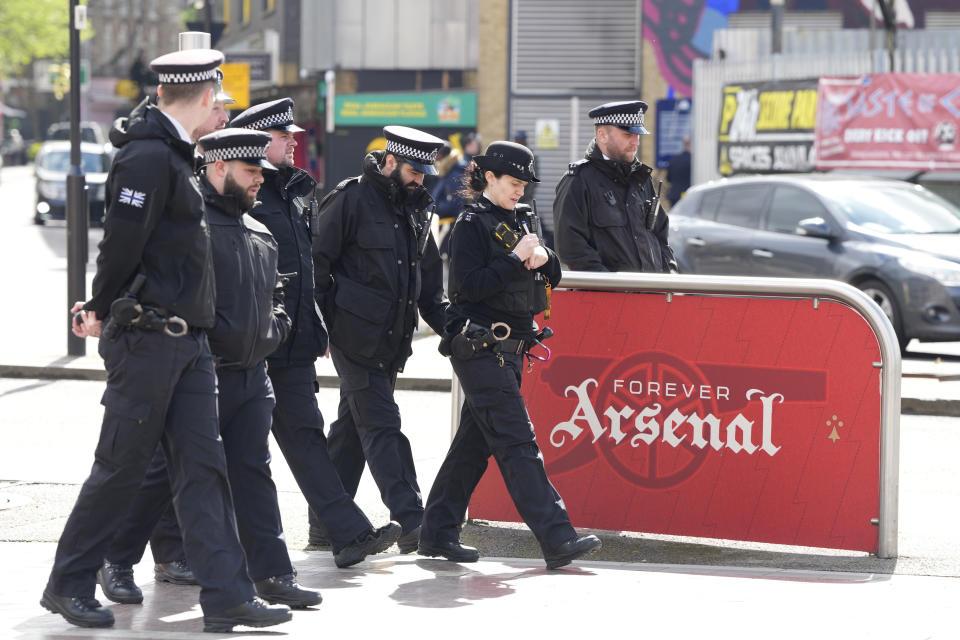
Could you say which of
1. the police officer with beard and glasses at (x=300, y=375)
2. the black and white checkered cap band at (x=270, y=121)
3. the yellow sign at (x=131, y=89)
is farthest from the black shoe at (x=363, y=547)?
the yellow sign at (x=131, y=89)

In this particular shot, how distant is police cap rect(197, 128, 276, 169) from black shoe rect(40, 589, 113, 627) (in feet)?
5.07

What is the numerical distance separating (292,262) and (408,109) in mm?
26582

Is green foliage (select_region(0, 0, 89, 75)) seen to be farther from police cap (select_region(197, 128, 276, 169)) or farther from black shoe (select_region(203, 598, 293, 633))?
black shoe (select_region(203, 598, 293, 633))

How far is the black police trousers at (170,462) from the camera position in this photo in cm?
507

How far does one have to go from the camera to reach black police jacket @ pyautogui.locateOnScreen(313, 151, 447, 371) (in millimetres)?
6660

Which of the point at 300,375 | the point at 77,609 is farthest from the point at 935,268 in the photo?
A: the point at 77,609

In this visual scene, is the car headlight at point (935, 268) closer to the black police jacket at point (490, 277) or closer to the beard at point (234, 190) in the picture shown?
the black police jacket at point (490, 277)

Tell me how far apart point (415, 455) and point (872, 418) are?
3380 millimetres

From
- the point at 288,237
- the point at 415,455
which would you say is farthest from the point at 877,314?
the point at 415,455

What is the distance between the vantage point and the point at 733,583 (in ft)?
19.7

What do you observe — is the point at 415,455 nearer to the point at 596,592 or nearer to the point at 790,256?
the point at 596,592

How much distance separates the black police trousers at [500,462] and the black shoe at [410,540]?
7 cm

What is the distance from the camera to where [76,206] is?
42.7ft

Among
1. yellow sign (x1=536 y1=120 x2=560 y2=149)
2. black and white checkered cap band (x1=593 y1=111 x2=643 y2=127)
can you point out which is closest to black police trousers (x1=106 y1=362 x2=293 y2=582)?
black and white checkered cap band (x1=593 y1=111 x2=643 y2=127)
